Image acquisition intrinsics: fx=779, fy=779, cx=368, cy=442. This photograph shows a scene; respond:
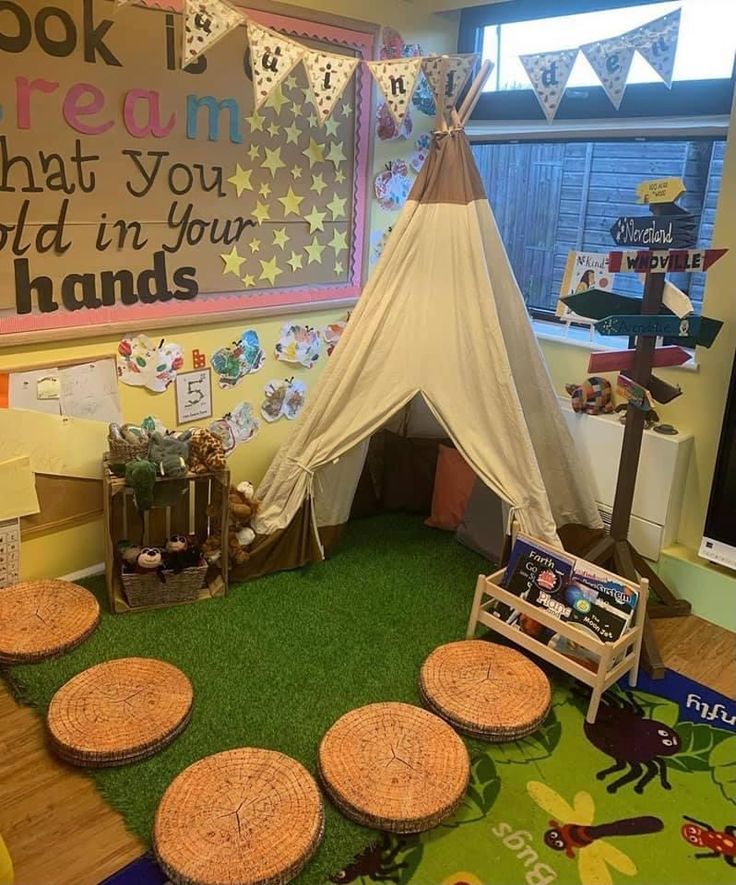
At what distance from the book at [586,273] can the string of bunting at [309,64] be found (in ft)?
2.83

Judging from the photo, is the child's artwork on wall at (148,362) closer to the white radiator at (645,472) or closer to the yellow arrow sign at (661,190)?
the white radiator at (645,472)

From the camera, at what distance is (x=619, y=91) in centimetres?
260

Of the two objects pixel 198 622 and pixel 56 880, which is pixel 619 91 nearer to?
pixel 198 622

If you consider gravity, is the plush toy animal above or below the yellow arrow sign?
below

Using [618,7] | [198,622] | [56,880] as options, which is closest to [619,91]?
[618,7]

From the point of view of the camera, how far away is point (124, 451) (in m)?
2.85

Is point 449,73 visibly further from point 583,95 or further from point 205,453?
point 205,453

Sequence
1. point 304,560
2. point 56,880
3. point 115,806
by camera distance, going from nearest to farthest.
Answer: point 56,880 < point 115,806 < point 304,560

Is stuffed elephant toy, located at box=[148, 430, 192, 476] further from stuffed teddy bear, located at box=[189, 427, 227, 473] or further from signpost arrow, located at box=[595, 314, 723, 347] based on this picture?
signpost arrow, located at box=[595, 314, 723, 347]

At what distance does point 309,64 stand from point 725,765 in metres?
2.61

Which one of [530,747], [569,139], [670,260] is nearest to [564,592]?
[530,747]

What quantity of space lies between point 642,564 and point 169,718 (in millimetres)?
1863

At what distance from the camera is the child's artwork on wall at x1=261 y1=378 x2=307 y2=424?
3453 mm

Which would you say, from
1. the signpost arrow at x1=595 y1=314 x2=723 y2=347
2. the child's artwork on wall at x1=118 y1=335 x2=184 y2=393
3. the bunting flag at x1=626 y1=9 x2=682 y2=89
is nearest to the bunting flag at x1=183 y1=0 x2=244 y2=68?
the child's artwork on wall at x1=118 y1=335 x2=184 y2=393
